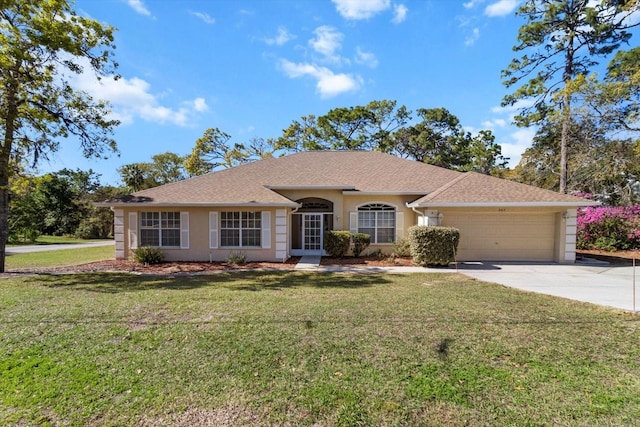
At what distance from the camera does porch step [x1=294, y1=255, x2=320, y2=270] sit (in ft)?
39.2

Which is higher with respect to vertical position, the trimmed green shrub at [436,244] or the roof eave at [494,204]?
the roof eave at [494,204]

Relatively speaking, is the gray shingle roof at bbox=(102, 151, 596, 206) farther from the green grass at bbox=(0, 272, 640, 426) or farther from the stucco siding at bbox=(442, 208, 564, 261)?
the green grass at bbox=(0, 272, 640, 426)

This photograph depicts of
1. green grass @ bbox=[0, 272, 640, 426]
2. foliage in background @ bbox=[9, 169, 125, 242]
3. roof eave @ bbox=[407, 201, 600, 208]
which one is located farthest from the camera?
foliage in background @ bbox=[9, 169, 125, 242]

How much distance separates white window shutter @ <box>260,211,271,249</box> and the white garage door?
7.67 metres

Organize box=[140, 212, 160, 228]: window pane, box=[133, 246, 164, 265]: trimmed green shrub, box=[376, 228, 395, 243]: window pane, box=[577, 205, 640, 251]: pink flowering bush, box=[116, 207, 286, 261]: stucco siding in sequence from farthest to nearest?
box=[577, 205, 640, 251]: pink flowering bush, box=[376, 228, 395, 243]: window pane, box=[140, 212, 160, 228]: window pane, box=[116, 207, 286, 261]: stucco siding, box=[133, 246, 164, 265]: trimmed green shrub

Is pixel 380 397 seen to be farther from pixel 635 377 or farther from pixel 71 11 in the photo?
pixel 71 11

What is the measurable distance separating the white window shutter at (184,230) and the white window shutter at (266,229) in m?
3.33

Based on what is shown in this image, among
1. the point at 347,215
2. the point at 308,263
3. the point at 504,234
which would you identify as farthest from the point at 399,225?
the point at 308,263

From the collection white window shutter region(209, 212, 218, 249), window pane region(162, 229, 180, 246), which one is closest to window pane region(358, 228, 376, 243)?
white window shutter region(209, 212, 218, 249)

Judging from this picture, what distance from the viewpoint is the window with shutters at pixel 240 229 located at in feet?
44.6

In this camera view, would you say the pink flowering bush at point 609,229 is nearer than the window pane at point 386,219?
No

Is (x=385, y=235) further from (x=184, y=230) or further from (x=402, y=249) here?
(x=184, y=230)

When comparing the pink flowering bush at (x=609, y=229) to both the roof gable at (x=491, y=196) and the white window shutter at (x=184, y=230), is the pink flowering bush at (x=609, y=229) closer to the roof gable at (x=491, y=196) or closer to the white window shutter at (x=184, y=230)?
the roof gable at (x=491, y=196)

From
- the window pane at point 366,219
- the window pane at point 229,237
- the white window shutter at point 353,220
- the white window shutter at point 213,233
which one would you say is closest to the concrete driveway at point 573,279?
the window pane at point 366,219
